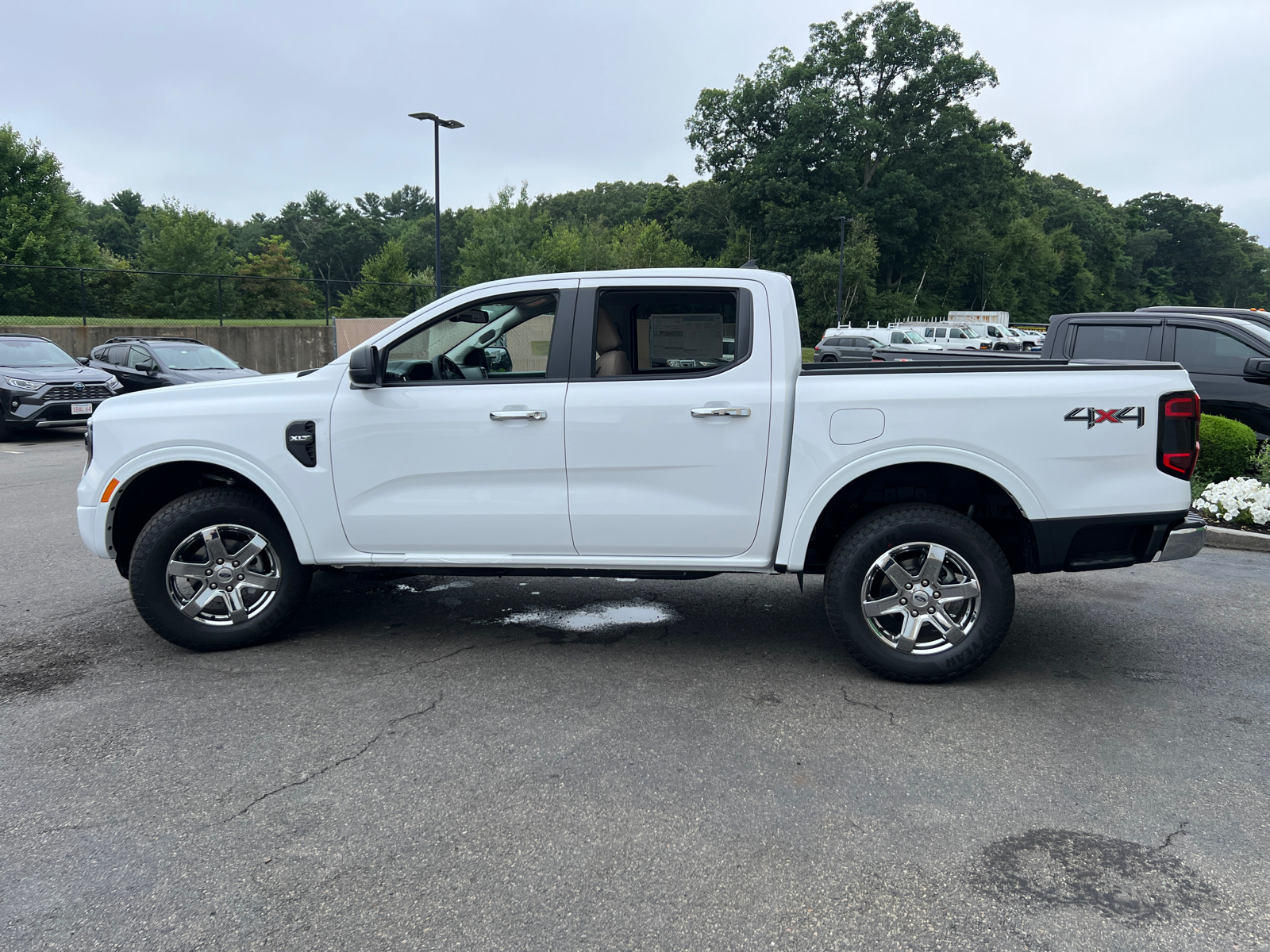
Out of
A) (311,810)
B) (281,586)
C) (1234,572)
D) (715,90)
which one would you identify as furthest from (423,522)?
(715,90)

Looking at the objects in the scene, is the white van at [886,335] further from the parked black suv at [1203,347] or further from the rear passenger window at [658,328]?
the rear passenger window at [658,328]

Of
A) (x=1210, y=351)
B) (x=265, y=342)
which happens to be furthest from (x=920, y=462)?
(x=265, y=342)

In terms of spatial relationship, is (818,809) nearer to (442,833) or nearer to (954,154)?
(442,833)

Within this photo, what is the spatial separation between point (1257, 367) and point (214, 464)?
9.81 meters

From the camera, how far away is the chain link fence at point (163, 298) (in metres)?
23.6

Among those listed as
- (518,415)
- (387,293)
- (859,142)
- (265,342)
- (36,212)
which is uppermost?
(859,142)

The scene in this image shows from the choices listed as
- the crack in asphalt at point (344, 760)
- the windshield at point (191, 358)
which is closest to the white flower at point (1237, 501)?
the crack in asphalt at point (344, 760)

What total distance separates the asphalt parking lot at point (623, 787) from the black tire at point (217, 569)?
174 mm

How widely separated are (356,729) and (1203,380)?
9.73 metres

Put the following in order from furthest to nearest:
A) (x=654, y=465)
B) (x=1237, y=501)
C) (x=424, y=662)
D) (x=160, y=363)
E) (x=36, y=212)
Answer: (x=36, y=212)
(x=160, y=363)
(x=1237, y=501)
(x=424, y=662)
(x=654, y=465)

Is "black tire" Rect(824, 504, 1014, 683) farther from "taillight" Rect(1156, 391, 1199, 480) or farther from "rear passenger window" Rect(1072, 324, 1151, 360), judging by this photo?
"rear passenger window" Rect(1072, 324, 1151, 360)

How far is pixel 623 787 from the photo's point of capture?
3.38m

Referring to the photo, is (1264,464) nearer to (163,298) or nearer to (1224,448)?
(1224,448)

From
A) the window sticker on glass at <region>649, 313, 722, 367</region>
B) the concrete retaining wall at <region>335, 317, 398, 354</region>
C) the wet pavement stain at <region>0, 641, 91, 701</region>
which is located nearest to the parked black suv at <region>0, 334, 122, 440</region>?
the concrete retaining wall at <region>335, 317, 398, 354</region>
